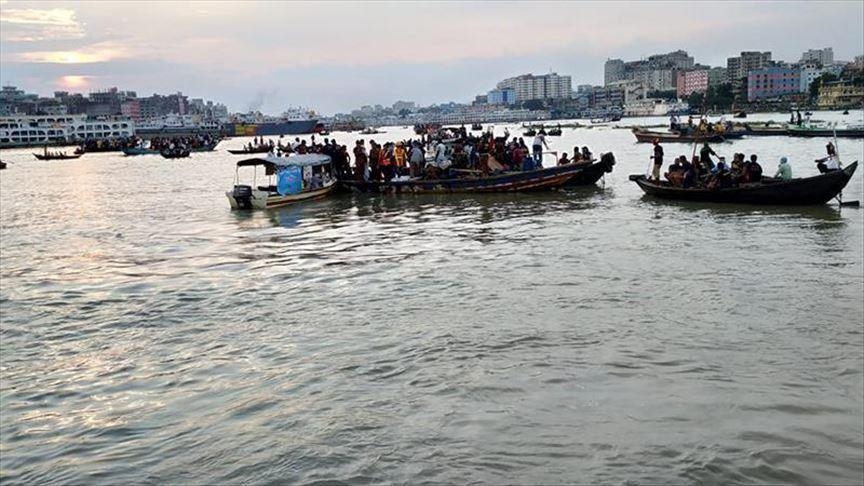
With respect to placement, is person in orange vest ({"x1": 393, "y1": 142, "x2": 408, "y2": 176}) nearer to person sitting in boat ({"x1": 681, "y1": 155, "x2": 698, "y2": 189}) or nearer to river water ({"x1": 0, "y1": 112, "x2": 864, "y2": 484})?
river water ({"x1": 0, "y1": 112, "x2": 864, "y2": 484})

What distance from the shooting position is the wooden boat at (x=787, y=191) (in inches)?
748

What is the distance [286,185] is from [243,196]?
5.83 feet

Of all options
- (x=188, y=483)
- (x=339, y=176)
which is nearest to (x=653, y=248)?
(x=188, y=483)

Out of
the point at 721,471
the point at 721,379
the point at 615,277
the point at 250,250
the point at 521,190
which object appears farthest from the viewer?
the point at 521,190

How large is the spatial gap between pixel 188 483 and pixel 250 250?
11189 mm

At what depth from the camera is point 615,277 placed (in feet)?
39.5

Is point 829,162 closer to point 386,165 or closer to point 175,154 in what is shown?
point 386,165

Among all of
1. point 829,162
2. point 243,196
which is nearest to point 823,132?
point 829,162

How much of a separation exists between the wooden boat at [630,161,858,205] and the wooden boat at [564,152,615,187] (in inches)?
211

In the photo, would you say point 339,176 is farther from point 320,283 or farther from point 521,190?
point 320,283

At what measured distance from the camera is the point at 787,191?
63.3 ft

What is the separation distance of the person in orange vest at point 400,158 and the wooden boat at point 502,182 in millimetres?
1863

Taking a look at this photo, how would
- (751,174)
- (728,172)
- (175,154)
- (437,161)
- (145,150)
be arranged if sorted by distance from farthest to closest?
(145,150) → (175,154) → (437,161) → (728,172) → (751,174)

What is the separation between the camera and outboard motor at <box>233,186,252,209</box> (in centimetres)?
2373
